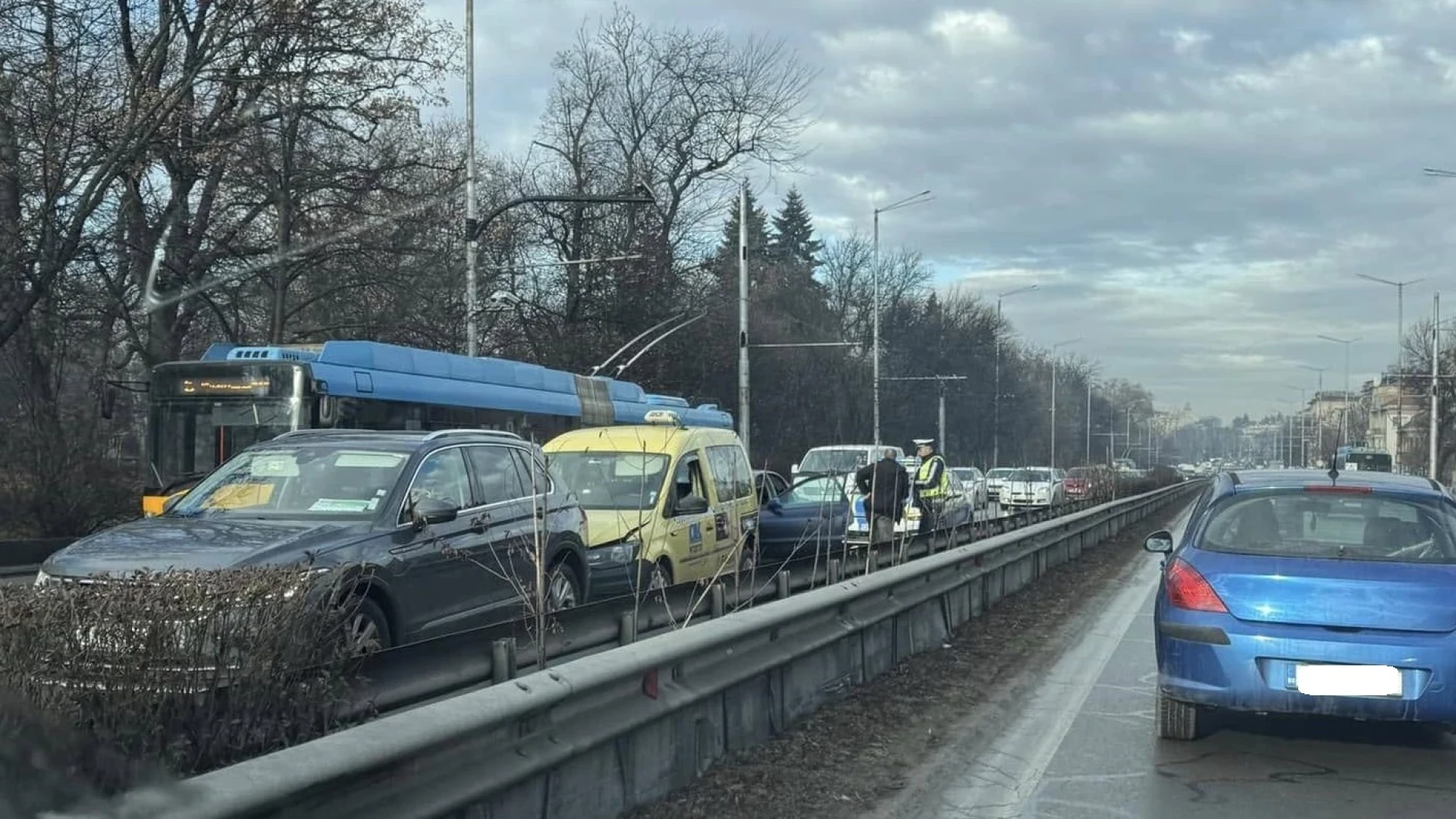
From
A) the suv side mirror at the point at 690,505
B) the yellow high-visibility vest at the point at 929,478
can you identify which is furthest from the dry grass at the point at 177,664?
the yellow high-visibility vest at the point at 929,478

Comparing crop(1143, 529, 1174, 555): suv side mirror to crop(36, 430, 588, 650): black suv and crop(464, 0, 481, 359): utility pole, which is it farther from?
crop(464, 0, 481, 359): utility pole

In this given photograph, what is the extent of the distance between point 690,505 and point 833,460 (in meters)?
14.3

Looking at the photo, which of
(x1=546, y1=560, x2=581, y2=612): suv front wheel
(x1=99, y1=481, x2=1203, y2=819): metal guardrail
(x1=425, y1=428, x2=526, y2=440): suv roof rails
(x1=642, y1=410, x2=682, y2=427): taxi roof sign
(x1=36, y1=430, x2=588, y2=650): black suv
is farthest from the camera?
(x1=642, y1=410, x2=682, y2=427): taxi roof sign

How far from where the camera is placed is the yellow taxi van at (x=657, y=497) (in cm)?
1095

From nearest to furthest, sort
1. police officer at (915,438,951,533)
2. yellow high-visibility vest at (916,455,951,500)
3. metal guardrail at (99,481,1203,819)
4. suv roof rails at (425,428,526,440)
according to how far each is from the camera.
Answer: metal guardrail at (99,481,1203,819), suv roof rails at (425,428,526,440), police officer at (915,438,951,533), yellow high-visibility vest at (916,455,951,500)

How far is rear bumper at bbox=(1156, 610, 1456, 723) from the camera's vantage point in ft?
21.6

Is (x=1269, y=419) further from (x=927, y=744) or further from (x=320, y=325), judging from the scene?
(x=927, y=744)

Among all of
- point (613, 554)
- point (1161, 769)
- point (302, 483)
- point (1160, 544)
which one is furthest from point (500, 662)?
point (613, 554)

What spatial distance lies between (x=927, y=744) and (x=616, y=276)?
124 ft

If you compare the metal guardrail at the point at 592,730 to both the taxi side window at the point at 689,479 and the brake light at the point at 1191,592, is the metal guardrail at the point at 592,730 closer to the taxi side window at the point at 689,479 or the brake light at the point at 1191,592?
the brake light at the point at 1191,592

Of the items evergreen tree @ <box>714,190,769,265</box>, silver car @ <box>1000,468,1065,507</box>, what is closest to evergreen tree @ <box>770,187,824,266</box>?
evergreen tree @ <box>714,190,769,265</box>

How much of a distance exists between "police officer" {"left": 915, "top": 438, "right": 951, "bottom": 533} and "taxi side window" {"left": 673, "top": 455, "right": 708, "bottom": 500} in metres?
4.39

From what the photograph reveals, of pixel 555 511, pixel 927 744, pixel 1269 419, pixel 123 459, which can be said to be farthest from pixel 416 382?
pixel 1269 419

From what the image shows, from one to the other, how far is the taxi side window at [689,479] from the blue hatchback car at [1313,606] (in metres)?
5.29
